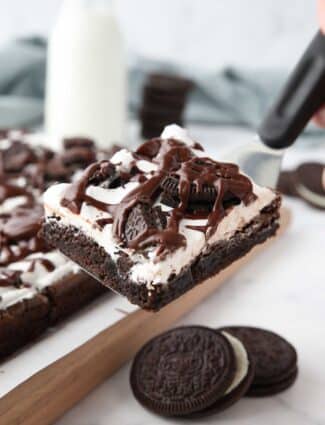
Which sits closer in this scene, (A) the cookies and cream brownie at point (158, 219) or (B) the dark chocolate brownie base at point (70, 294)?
(A) the cookies and cream brownie at point (158, 219)

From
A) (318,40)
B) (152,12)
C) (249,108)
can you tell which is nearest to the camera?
(318,40)

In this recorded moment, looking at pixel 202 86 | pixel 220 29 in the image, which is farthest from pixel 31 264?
pixel 220 29

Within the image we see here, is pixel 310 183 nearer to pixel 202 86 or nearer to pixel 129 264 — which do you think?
pixel 202 86

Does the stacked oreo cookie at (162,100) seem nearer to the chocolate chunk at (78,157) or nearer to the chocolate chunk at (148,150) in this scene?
the chocolate chunk at (78,157)

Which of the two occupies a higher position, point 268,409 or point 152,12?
point 152,12

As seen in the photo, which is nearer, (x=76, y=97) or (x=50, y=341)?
(x=50, y=341)

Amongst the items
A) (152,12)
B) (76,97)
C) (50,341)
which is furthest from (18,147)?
(152,12)

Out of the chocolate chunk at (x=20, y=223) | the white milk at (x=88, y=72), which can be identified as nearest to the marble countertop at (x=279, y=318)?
the chocolate chunk at (x=20, y=223)

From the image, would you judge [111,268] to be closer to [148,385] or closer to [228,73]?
[148,385]

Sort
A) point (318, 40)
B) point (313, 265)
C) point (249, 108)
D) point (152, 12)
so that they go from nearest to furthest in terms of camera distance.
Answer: point (318, 40) < point (313, 265) < point (249, 108) < point (152, 12)
